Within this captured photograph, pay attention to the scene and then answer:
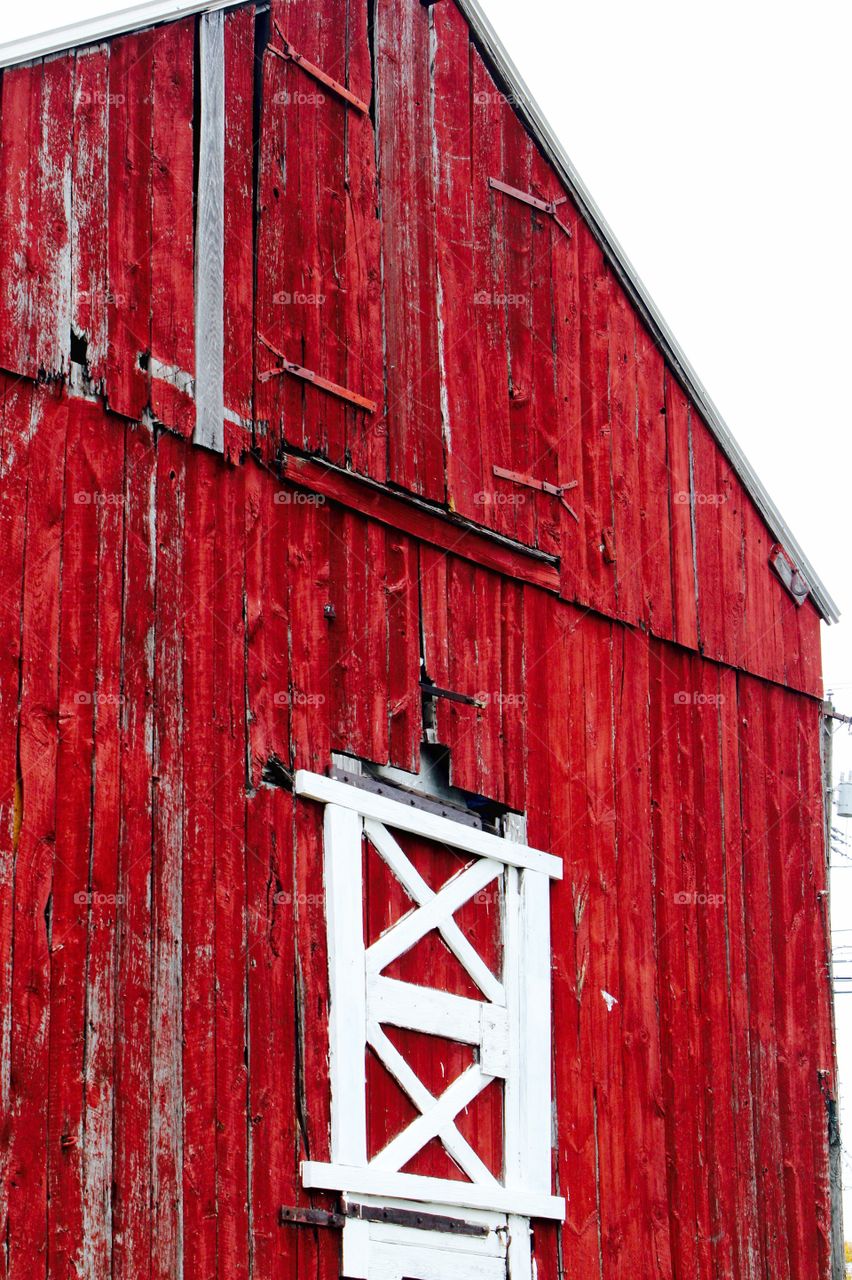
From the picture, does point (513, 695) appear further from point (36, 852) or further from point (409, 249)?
point (36, 852)

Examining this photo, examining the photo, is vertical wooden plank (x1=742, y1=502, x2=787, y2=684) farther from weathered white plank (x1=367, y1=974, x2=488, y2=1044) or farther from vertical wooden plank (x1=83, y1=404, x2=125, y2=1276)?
vertical wooden plank (x1=83, y1=404, x2=125, y2=1276)

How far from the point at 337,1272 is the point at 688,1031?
119 inches

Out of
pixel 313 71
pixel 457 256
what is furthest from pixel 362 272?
pixel 313 71

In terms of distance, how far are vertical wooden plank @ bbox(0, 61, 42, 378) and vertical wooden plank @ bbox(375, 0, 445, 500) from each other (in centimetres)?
209

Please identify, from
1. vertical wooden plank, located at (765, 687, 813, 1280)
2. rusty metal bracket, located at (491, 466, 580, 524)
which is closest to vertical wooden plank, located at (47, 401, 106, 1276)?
rusty metal bracket, located at (491, 466, 580, 524)

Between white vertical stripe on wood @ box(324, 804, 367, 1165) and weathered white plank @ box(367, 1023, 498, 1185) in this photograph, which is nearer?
white vertical stripe on wood @ box(324, 804, 367, 1165)

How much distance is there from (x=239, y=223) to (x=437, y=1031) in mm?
3785

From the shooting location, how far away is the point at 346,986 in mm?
7430

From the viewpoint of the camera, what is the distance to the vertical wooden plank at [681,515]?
33.4 feet

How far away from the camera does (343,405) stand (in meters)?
8.22

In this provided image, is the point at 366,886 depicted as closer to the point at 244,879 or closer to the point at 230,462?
the point at 244,879

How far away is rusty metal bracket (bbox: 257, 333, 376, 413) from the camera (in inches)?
310

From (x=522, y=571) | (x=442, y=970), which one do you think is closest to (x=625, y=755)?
(x=522, y=571)

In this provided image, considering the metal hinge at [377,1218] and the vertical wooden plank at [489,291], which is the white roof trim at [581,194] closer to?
the vertical wooden plank at [489,291]
